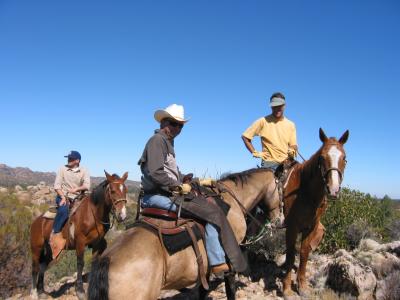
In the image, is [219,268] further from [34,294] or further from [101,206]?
[34,294]

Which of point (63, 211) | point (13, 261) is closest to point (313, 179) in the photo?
point (63, 211)

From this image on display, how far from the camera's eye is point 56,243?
775 cm

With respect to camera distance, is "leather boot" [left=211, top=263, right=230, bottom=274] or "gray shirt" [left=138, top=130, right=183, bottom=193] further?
"leather boot" [left=211, top=263, right=230, bottom=274]

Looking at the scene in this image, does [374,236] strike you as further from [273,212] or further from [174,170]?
[174,170]

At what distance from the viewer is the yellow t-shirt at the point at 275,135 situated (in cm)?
693

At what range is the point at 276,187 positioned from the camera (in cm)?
573

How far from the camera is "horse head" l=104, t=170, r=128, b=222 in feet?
24.2

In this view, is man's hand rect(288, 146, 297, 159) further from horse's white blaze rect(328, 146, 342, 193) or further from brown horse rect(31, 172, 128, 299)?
brown horse rect(31, 172, 128, 299)

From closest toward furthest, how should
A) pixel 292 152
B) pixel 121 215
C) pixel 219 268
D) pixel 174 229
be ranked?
1. pixel 174 229
2. pixel 219 268
3. pixel 292 152
4. pixel 121 215

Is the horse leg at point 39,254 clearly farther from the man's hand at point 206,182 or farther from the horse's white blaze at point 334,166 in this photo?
the horse's white blaze at point 334,166

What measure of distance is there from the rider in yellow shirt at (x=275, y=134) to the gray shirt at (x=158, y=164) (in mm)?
2750

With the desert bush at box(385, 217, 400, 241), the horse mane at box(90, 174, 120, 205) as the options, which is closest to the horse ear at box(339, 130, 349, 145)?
the horse mane at box(90, 174, 120, 205)

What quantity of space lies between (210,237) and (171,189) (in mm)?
763

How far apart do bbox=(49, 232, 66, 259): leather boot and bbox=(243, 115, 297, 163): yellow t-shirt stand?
4.56 metres
